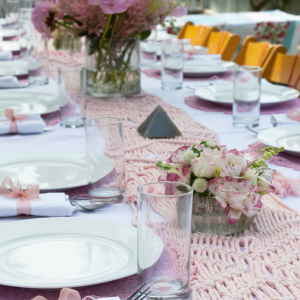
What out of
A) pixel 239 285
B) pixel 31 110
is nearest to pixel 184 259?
pixel 239 285

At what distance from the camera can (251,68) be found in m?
1.37

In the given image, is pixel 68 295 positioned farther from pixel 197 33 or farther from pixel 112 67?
pixel 197 33

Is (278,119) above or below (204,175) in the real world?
below

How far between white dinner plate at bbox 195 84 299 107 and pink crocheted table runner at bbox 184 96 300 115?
2 cm

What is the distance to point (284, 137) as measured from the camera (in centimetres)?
120

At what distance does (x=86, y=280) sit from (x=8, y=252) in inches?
5.6

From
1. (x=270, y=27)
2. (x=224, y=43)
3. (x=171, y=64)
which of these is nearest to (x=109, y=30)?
(x=171, y=64)

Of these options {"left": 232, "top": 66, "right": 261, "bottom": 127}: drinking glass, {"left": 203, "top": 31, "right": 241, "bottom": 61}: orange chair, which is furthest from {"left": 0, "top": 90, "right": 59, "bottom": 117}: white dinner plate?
{"left": 203, "top": 31, "right": 241, "bottom": 61}: orange chair

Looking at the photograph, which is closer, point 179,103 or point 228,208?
point 228,208

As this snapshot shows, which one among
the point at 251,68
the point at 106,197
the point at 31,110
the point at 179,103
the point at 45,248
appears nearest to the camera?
the point at 45,248

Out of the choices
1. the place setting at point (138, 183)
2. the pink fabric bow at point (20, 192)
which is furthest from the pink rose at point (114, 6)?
the pink fabric bow at point (20, 192)

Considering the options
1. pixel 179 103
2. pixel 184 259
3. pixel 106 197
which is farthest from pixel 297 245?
pixel 179 103

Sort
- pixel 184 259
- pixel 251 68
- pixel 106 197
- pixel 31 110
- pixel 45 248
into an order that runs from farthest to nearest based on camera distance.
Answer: pixel 31 110 < pixel 251 68 < pixel 106 197 < pixel 45 248 < pixel 184 259

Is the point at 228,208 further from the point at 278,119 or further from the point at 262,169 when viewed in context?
the point at 278,119
